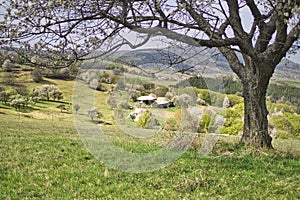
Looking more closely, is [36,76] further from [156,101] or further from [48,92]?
[156,101]

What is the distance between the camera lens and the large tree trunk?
1081 centimetres

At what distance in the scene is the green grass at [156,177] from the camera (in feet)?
22.1

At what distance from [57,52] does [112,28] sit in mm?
1601

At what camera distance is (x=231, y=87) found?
15.2 metres

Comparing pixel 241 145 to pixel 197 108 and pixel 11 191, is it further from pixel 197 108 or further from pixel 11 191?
pixel 11 191

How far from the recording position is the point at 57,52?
8555mm

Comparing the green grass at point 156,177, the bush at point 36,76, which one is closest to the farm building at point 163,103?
the green grass at point 156,177

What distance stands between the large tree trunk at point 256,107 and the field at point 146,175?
0.46m

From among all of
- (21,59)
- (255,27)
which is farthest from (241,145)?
(21,59)

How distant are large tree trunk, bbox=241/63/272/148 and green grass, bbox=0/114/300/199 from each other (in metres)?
0.61

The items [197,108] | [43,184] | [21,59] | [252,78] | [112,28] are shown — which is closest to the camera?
[43,184]

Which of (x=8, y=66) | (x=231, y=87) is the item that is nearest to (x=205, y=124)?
(x=231, y=87)

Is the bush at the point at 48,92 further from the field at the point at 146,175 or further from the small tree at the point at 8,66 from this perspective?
the field at the point at 146,175

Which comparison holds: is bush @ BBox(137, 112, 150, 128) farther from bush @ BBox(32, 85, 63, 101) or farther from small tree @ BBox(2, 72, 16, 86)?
small tree @ BBox(2, 72, 16, 86)
